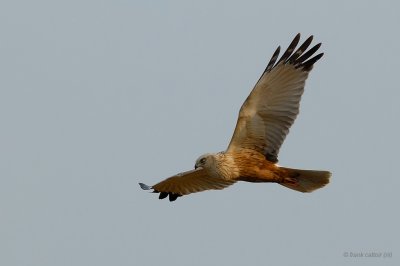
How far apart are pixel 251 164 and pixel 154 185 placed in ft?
7.55

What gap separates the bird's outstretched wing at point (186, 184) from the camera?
45.4ft

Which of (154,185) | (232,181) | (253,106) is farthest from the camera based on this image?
(154,185)

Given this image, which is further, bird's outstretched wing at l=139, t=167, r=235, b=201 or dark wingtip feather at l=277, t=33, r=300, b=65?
bird's outstretched wing at l=139, t=167, r=235, b=201

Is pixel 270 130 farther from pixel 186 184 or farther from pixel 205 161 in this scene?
pixel 186 184

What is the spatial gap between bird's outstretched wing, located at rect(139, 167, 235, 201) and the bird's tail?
3.63 ft

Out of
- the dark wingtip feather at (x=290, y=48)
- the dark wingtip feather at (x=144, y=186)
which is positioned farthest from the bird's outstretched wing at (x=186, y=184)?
the dark wingtip feather at (x=290, y=48)

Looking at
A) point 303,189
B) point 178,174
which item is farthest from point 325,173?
point 178,174

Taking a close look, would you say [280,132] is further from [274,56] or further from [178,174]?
[178,174]

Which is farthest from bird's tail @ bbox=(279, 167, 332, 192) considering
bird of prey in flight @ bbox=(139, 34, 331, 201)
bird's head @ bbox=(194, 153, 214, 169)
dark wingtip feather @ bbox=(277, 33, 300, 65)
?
dark wingtip feather @ bbox=(277, 33, 300, 65)

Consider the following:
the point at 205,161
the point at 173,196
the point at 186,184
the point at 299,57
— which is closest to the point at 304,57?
the point at 299,57

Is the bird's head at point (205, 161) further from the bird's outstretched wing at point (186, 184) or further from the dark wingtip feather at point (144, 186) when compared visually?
the dark wingtip feather at point (144, 186)

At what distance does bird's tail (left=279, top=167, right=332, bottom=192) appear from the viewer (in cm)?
1256

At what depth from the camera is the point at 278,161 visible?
12.7 meters

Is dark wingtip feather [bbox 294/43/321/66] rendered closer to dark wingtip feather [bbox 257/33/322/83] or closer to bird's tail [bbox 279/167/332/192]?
dark wingtip feather [bbox 257/33/322/83]
